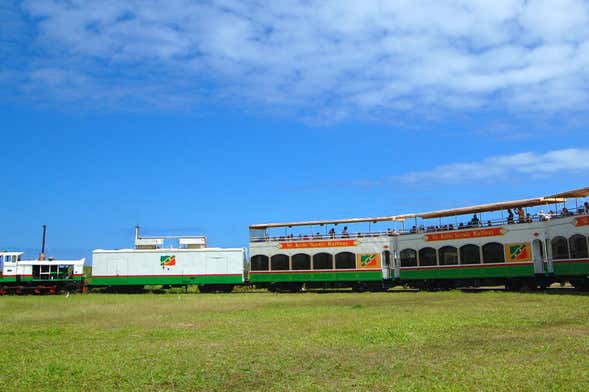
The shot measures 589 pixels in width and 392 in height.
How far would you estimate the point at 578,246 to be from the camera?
26.3 meters

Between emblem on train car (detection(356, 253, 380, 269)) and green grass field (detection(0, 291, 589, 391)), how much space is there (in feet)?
51.6

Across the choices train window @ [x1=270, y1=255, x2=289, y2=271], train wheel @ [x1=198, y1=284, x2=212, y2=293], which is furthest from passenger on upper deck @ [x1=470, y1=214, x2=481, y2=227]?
train wheel @ [x1=198, y1=284, x2=212, y2=293]

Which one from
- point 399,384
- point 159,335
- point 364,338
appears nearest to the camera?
point 399,384

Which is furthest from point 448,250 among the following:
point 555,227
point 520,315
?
point 520,315

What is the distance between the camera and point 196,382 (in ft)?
28.9

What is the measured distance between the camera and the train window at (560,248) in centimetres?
2703

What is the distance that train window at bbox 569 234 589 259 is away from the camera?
1022 inches

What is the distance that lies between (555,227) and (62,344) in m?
23.6

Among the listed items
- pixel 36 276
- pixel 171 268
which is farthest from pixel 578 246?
pixel 36 276

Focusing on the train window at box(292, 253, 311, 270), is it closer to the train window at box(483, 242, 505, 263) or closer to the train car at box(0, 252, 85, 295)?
the train window at box(483, 242, 505, 263)

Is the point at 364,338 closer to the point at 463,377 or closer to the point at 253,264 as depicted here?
the point at 463,377

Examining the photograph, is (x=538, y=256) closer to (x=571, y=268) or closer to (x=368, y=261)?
(x=571, y=268)

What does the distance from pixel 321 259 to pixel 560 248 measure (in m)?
14.6

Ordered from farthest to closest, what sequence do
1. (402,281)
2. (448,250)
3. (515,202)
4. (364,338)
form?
(402,281)
(448,250)
(515,202)
(364,338)
